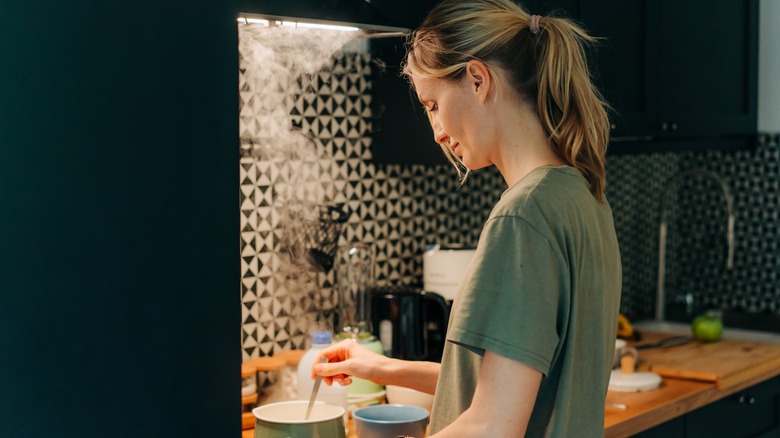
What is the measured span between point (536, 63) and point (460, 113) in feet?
0.43

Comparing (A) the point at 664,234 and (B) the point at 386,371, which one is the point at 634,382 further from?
(A) the point at 664,234

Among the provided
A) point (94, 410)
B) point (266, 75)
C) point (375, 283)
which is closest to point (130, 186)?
point (94, 410)

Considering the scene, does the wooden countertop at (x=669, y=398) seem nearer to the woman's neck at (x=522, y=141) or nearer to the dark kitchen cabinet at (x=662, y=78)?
the dark kitchen cabinet at (x=662, y=78)

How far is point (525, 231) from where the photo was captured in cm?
125

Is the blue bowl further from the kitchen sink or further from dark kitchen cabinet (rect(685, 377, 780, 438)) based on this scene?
the kitchen sink

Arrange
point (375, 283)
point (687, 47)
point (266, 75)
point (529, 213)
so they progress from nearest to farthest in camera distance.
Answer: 1. point (529, 213)
2. point (266, 75)
3. point (375, 283)
4. point (687, 47)

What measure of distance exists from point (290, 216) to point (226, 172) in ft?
2.83

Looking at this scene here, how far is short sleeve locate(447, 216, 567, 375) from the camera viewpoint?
124cm

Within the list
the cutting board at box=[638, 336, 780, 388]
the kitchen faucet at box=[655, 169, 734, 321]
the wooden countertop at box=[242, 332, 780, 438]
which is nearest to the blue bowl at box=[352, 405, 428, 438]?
the wooden countertop at box=[242, 332, 780, 438]

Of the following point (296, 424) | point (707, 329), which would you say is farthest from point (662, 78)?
point (296, 424)

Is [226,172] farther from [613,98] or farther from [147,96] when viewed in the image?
[613,98]

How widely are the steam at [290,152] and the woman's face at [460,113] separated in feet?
2.31

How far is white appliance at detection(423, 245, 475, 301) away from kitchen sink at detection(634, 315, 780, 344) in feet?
3.77

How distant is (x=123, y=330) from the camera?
1358 millimetres
